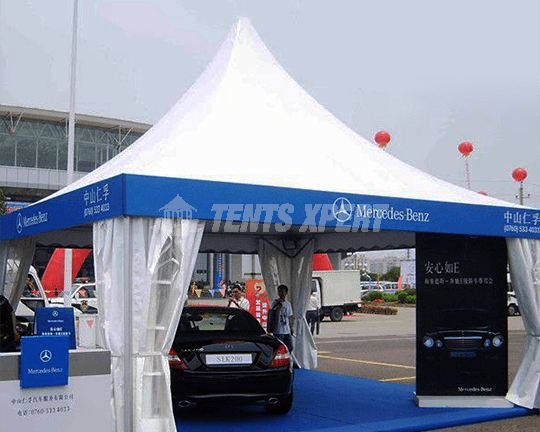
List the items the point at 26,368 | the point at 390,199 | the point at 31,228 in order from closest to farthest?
the point at 26,368, the point at 390,199, the point at 31,228

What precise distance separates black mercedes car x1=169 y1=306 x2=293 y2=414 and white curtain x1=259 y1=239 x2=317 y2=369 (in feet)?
18.7

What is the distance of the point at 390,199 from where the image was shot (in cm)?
949

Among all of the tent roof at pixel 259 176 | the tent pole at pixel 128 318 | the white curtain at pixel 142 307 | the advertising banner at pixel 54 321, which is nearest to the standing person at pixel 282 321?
the tent roof at pixel 259 176

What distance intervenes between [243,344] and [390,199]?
254cm

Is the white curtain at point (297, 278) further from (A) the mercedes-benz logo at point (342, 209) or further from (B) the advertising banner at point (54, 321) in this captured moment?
(A) the mercedes-benz logo at point (342, 209)

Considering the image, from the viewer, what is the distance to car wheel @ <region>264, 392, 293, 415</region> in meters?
9.99

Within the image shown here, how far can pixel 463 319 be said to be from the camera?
11.1 metres

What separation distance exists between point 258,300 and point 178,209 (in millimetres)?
16600

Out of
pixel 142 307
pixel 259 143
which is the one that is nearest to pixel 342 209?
pixel 259 143

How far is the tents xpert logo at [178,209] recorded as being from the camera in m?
8.06

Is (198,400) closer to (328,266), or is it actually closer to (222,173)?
(222,173)

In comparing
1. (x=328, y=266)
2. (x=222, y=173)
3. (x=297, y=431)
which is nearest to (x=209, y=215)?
(x=222, y=173)

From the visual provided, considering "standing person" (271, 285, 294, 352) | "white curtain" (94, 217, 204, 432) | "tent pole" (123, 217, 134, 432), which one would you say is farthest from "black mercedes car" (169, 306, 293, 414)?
"standing person" (271, 285, 294, 352)

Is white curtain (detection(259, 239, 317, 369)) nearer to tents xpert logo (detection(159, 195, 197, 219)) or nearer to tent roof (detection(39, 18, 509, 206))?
tent roof (detection(39, 18, 509, 206))
